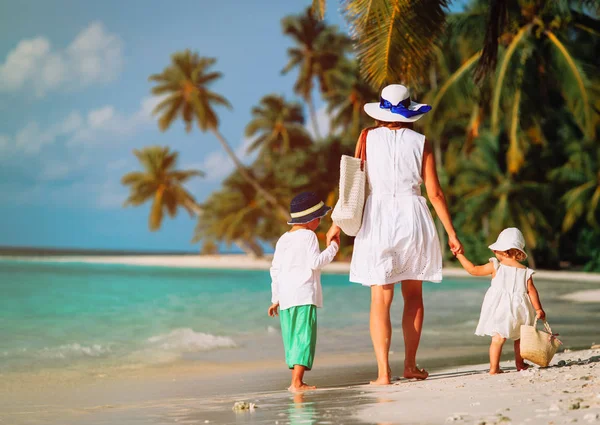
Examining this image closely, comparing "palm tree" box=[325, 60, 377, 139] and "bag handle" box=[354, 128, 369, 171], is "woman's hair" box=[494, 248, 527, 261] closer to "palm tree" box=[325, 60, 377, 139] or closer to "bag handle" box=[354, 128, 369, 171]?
"bag handle" box=[354, 128, 369, 171]

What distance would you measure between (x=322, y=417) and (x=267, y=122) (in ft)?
145

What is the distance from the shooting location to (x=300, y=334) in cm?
511

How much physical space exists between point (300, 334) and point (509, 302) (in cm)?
130

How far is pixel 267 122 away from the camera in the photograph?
47.6 meters

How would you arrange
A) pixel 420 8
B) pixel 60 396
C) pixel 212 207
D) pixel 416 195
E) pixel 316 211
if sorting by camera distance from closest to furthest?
pixel 416 195 → pixel 316 211 → pixel 60 396 → pixel 420 8 → pixel 212 207

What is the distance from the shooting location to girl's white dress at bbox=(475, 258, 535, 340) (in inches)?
206

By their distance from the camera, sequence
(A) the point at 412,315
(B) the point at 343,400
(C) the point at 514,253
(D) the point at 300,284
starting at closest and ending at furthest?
(B) the point at 343,400 < (A) the point at 412,315 < (D) the point at 300,284 < (C) the point at 514,253

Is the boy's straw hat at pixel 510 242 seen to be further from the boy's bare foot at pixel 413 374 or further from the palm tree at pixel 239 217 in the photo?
the palm tree at pixel 239 217

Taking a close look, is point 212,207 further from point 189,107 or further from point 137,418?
point 137,418

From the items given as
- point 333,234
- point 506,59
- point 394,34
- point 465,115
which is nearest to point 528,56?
point 506,59

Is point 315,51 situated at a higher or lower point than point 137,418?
higher

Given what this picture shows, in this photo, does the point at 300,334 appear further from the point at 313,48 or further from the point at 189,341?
the point at 313,48

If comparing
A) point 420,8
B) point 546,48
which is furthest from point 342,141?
point 420,8

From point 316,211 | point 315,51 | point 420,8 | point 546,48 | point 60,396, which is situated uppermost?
point 315,51
